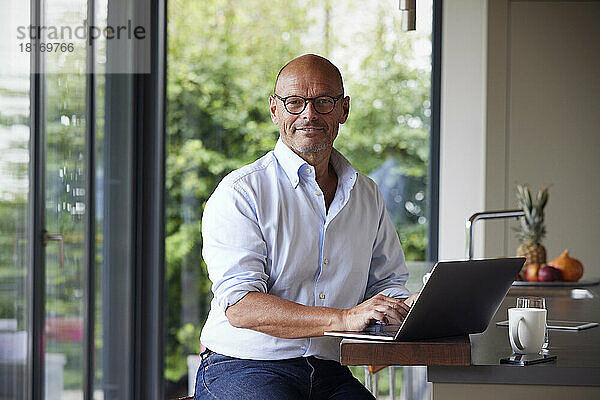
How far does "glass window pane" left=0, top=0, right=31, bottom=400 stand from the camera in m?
3.02

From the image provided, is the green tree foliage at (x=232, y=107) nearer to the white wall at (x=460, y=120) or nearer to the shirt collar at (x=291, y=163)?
the white wall at (x=460, y=120)

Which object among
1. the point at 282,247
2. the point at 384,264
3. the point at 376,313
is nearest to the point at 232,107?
the point at 384,264

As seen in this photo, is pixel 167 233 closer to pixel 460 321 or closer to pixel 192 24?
pixel 192 24

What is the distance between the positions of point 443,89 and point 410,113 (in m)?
0.27

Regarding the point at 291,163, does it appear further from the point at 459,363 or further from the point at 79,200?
the point at 79,200

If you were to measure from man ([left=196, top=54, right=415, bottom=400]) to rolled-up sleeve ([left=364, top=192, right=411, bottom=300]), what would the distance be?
32 mm

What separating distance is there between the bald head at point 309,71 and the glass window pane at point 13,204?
A: 1.15 metres

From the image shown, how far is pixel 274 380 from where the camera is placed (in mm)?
2170

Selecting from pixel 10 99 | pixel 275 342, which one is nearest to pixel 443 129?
pixel 10 99

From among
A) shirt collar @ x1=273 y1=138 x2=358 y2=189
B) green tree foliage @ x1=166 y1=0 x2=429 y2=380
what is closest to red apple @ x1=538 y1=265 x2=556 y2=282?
shirt collar @ x1=273 y1=138 x2=358 y2=189

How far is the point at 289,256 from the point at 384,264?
1.12ft

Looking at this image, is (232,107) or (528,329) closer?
(528,329)

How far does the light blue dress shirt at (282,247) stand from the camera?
2189mm

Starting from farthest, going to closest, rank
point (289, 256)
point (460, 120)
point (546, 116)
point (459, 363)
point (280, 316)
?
point (460, 120) → point (546, 116) → point (289, 256) → point (280, 316) → point (459, 363)
